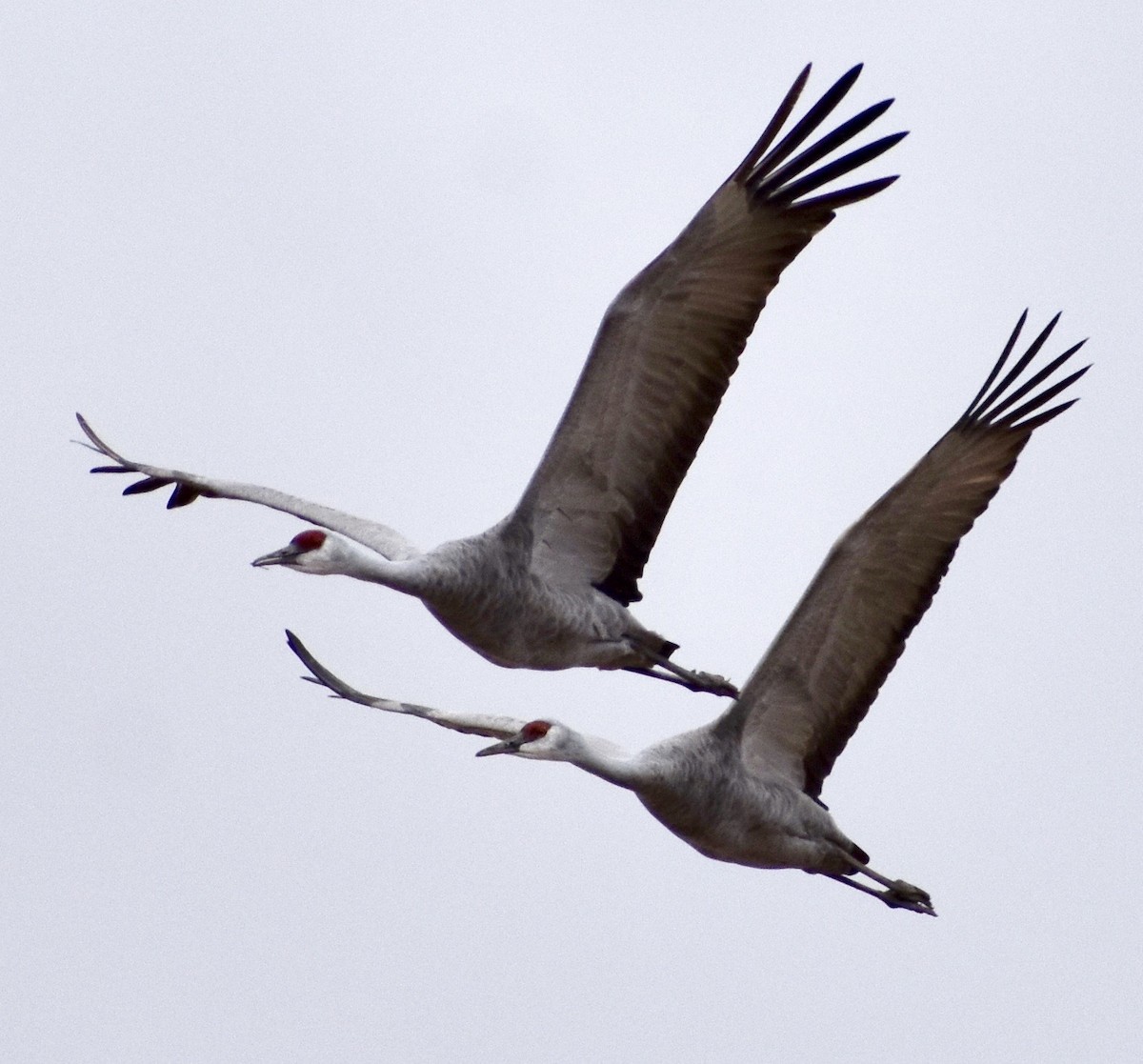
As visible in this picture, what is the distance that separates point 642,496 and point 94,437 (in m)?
3.91

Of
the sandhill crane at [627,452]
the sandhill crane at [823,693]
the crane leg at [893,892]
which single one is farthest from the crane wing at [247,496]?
the crane leg at [893,892]

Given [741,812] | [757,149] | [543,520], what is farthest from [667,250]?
[741,812]

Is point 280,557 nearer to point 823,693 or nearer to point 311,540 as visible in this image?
point 311,540

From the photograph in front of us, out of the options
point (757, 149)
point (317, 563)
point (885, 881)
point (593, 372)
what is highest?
point (757, 149)

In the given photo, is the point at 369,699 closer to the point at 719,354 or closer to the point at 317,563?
the point at 317,563

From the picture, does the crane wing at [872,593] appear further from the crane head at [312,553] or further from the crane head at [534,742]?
the crane head at [312,553]

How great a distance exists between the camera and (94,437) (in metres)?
18.9

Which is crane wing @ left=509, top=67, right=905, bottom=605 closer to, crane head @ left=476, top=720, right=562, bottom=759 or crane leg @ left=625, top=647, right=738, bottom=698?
crane leg @ left=625, top=647, right=738, bottom=698

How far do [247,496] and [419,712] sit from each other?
1.92 meters

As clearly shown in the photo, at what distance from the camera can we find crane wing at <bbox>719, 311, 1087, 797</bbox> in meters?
17.3

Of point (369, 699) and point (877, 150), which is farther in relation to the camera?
point (369, 699)

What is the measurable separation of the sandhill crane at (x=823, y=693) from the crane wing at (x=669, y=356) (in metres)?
1.39

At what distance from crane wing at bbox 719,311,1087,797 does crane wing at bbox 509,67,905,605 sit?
55.6 inches

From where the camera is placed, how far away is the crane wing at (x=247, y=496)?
18.8 metres
